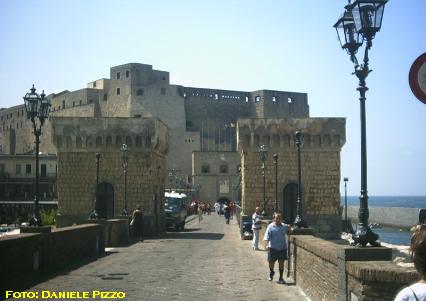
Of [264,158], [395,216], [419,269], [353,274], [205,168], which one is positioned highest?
[205,168]

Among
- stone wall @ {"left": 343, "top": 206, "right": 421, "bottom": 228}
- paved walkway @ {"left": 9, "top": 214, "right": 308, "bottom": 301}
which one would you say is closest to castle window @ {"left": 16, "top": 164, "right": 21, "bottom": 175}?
stone wall @ {"left": 343, "top": 206, "right": 421, "bottom": 228}

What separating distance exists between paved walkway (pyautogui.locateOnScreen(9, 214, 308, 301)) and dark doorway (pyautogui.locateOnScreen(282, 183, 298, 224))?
41.7 ft

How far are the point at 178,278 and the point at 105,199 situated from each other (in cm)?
1980

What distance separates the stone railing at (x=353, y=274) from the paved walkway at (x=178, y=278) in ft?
3.21

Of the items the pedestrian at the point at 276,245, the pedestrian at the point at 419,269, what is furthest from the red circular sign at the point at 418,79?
the pedestrian at the point at 276,245

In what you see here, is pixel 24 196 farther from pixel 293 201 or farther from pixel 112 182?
pixel 293 201

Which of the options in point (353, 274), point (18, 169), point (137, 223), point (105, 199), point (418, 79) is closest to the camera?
point (418, 79)

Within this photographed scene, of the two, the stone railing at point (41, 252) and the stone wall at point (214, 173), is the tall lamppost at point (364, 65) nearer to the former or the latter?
the stone railing at point (41, 252)

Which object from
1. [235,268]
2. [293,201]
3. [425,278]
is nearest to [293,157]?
[293,201]

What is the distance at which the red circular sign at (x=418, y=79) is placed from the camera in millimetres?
4805

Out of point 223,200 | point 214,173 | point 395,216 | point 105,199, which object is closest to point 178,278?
point 105,199

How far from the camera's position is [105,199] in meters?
32.4

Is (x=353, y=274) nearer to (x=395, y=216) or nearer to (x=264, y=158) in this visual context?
(x=264, y=158)

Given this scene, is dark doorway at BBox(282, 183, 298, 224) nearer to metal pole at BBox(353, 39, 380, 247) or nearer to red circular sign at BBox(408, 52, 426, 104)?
metal pole at BBox(353, 39, 380, 247)
